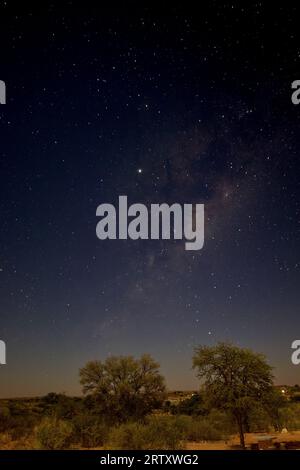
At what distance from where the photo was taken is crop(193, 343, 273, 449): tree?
22.5m

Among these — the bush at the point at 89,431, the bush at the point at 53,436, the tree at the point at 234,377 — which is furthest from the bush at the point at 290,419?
the bush at the point at 53,436

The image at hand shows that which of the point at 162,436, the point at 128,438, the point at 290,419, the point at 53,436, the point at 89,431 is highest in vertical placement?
the point at 53,436

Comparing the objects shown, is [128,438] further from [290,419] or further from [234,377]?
[290,419]

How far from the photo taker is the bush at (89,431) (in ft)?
75.5

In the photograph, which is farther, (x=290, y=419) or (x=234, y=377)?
(x=290, y=419)

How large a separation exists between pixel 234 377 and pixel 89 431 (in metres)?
8.84

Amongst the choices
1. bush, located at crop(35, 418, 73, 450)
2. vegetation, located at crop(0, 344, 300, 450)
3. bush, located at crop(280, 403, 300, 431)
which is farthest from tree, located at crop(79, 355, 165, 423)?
bush, located at crop(280, 403, 300, 431)

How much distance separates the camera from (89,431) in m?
23.8

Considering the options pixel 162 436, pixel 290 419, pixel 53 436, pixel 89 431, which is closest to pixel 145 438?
pixel 162 436

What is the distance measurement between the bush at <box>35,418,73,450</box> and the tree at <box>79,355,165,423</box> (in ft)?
15.2

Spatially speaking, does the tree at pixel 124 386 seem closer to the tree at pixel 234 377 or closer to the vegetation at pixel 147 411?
the vegetation at pixel 147 411

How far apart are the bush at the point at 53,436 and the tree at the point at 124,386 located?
4.62 m

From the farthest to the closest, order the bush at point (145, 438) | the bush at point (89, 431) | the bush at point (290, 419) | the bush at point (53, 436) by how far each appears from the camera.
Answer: the bush at point (290, 419) → the bush at point (89, 431) → the bush at point (145, 438) → the bush at point (53, 436)
